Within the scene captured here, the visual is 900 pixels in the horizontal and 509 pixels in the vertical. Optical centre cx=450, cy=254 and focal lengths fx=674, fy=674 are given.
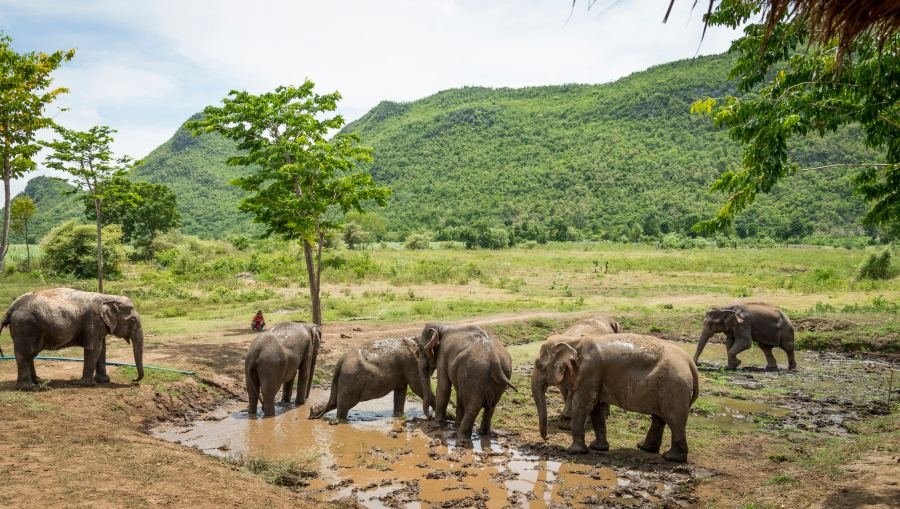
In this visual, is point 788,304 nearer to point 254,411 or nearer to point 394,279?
point 394,279

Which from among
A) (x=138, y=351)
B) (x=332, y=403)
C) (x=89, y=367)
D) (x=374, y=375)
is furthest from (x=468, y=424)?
(x=89, y=367)

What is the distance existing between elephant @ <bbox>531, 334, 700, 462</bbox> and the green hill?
75300 mm

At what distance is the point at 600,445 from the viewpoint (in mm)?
10055

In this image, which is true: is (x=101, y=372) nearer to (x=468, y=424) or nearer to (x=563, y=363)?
(x=468, y=424)

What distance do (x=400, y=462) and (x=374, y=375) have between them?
2552 mm

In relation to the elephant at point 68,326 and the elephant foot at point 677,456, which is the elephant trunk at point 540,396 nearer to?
the elephant foot at point 677,456

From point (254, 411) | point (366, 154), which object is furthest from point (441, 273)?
point (254, 411)

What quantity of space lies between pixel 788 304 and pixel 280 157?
21013mm

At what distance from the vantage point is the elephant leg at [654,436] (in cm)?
995

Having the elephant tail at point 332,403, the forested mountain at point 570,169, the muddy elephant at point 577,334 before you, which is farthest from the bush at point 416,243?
the elephant tail at point 332,403

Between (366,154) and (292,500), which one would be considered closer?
(292,500)

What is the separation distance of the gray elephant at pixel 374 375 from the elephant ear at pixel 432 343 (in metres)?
0.41

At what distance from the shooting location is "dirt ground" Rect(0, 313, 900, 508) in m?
7.18

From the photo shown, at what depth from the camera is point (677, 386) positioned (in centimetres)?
934
